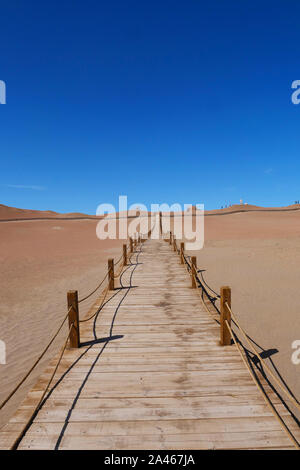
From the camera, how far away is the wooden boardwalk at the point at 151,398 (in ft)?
9.66

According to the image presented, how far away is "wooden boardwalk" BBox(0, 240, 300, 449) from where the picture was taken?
295 cm

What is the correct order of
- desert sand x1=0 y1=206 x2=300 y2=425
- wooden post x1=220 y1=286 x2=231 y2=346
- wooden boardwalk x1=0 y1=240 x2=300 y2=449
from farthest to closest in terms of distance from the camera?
desert sand x1=0 y1=206 x2=300 y2=425 → wooden post x1=220 y1=286 x2=231 y2=346 → wooden boardwalk x1=0 y1=240 x2=300 y2=449

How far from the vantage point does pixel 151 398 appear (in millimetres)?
3645

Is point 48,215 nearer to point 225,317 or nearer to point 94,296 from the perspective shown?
point 94,296

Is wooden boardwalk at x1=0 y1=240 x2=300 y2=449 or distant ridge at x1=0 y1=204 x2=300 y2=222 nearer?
wooden boardwalk at x1=0 y1=240 x2=300 y2=449

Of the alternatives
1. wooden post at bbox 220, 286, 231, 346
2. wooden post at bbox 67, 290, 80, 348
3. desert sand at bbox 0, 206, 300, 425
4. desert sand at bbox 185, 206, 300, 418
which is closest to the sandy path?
desert sand at bbox 0, 206, 300, 425

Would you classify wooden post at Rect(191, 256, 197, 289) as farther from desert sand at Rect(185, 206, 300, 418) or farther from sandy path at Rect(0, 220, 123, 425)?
sandy path at Rect(0, 220, 123, 425)

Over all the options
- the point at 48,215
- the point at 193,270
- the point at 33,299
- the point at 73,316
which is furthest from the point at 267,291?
the point at 48,215

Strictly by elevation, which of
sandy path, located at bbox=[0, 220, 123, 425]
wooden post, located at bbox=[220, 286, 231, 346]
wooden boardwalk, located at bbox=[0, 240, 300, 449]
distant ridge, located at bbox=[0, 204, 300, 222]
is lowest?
sandy path, located at bbox=[0, 220, 123, 425]

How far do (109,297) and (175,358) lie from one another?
4539 mm

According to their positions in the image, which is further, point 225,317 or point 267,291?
point 267,291

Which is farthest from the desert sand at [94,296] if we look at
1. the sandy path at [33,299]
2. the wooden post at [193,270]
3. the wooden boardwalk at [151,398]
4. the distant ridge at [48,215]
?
the distant ridge at [48,215]

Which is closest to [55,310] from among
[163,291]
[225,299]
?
[163,291]
